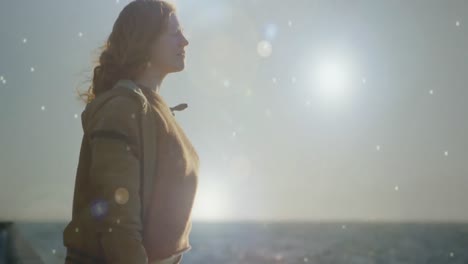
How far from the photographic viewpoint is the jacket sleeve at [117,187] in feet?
4.65

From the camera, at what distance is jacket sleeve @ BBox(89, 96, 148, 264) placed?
1.42 metres

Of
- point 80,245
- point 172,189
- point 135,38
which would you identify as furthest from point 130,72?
point 80,245

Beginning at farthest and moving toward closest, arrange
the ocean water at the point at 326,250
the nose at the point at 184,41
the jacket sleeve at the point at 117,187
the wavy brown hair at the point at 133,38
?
the ocean water at the point at 326,250
the nose at the point at 184,41
the wavy brown hair at the point at 133,38
the jacket sleeve at the point at 117,187

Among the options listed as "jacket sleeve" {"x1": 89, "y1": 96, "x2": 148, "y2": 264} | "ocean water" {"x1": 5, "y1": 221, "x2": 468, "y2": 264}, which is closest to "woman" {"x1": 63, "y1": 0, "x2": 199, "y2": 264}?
"jacket sleeve" {"x1": 89, "y1": 96, "x2": 148, "y2": 264}

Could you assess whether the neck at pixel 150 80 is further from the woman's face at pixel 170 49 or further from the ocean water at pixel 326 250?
the ocean water at pixel 326 250

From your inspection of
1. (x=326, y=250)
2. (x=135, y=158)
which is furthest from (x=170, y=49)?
(x=326, y=250)

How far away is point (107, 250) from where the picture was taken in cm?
143

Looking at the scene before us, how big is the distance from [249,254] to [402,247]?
16790 millimetres

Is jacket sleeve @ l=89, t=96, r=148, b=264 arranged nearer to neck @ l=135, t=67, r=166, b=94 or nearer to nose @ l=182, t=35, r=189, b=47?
neck @ l=135, t=67, r=166, b=94

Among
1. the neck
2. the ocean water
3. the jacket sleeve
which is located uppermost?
the neck

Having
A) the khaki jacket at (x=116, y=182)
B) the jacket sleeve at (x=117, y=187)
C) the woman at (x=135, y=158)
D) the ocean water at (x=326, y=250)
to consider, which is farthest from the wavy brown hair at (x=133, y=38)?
the ocean water at (x=326, y=250)

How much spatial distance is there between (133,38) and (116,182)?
0.55 meters

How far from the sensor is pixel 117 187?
1.44m

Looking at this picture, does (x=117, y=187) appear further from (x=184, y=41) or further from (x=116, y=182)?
(x=184, y=41)
